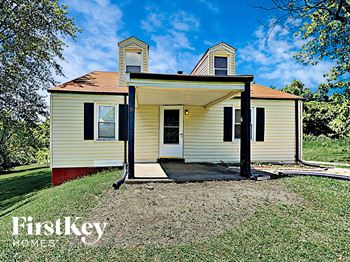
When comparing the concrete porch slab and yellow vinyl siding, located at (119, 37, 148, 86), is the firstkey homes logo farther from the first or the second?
yellow vinyl siding, located at (119, 37, 148, 86)

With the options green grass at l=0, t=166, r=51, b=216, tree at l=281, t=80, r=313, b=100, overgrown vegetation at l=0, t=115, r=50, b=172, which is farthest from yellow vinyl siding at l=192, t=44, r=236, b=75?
tree at l=281, t=80, r=313, b=100

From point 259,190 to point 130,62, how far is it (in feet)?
25.8

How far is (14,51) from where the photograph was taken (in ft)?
42.8

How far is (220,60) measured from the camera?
10633mm

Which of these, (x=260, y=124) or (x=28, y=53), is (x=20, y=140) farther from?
(x=260, y=124)

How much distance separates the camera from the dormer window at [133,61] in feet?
33.6

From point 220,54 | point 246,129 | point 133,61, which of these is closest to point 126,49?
point 133,61

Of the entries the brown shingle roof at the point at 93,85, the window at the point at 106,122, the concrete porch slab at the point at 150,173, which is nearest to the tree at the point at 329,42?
the brown shingle roof at the point at 93,85

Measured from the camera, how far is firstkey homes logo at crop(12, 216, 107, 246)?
3.59m

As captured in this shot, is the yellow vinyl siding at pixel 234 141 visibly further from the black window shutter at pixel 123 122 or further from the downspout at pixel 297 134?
the black window shutter at pixel 123 122

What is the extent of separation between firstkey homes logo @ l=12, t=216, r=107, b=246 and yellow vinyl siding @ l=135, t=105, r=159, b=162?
533 centimetres

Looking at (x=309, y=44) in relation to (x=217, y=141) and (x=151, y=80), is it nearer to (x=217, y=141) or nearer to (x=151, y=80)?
(x=217, y=141)

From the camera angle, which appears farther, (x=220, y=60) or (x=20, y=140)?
(x=20, y=140)

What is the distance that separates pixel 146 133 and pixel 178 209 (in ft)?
18.7
